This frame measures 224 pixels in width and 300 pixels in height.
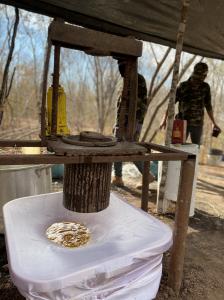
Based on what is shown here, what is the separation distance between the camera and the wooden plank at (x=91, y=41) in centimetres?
161

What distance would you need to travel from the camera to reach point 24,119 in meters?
10.7

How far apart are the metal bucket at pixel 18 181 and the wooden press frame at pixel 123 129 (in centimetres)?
51

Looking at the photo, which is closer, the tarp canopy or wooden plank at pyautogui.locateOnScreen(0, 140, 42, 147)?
wooden plank at pyautogui.locateOnScreen(0, 140, 42, 147)

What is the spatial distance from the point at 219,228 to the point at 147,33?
245 cm

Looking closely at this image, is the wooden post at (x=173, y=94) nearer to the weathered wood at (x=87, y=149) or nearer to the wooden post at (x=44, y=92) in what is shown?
the weathered wood at (x=87, y=149)

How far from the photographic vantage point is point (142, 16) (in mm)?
3459

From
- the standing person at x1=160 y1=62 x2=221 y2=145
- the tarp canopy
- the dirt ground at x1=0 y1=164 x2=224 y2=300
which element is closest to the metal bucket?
the dirt ground at x1=0 y1=164 x2=224 y2=300

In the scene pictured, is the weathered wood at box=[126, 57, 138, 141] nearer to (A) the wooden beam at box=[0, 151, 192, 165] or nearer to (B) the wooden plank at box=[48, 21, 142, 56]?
(B) the wooden plank at box=[48, 21, 142, 56]

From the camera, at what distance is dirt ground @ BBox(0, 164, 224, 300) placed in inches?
83.0

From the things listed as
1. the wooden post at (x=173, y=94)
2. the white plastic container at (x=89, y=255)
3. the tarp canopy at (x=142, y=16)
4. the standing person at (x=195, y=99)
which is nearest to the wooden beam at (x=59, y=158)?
the white plastic container at (x=89, y=255)

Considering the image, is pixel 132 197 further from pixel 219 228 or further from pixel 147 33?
pixel 147 33

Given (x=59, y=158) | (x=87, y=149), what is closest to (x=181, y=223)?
(x=87, y=149)

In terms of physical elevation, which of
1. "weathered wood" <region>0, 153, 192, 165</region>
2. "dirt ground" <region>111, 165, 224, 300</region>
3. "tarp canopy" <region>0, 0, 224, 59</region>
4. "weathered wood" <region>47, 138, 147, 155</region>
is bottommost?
"dirt ground" <region>111, 165, 224, 300</region>

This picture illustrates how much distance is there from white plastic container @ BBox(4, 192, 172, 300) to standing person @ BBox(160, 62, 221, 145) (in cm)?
254
